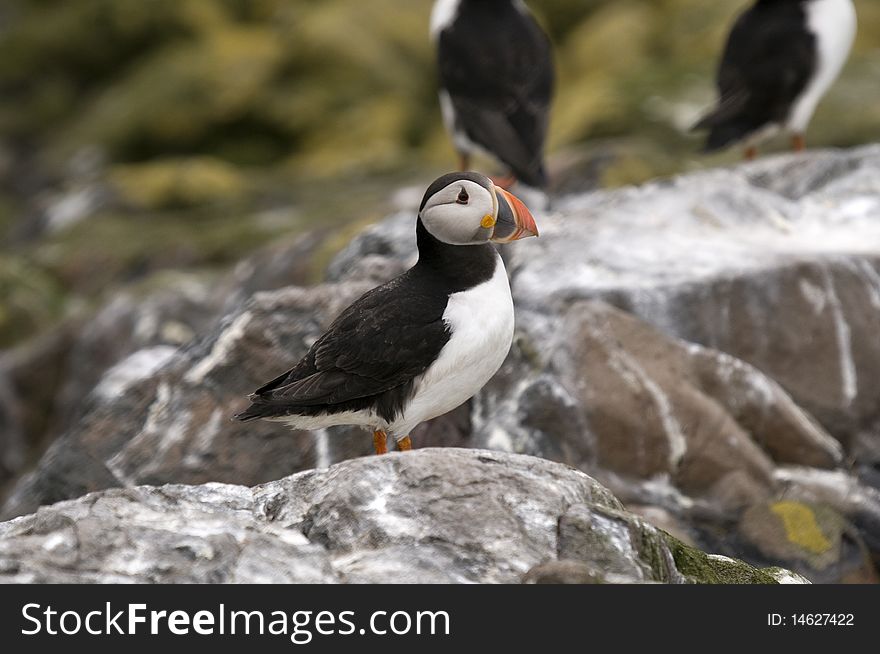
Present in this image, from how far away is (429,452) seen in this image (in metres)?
4.66

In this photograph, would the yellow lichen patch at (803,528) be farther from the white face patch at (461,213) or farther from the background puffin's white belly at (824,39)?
the background puffin's white belly at (824,39)

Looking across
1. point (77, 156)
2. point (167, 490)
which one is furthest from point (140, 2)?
point (167, 490)

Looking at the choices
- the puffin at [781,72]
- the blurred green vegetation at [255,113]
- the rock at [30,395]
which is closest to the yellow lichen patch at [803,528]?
the puffin at [781,72]

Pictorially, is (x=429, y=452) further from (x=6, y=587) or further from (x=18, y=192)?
(x=18, y=192)

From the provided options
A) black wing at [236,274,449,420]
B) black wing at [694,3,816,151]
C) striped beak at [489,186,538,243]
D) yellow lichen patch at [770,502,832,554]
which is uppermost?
black wing at [694,3,816,151]

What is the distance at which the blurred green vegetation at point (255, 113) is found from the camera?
13344mm

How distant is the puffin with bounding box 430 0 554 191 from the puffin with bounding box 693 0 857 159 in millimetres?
1320

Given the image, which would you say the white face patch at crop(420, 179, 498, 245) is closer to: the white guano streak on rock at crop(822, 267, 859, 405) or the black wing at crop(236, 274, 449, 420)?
the black wing at crop(236, 274, 449, 420)

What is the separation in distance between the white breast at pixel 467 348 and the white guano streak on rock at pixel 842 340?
2.72m

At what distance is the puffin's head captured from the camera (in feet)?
17.6

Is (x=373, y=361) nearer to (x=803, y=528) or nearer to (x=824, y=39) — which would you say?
(x=803, y=528)

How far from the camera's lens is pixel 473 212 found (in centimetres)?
543

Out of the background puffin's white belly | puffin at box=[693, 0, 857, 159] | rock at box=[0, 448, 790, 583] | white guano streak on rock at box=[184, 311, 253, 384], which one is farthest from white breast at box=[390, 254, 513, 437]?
the background puffin's white belly

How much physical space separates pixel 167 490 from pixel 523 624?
147 cm
